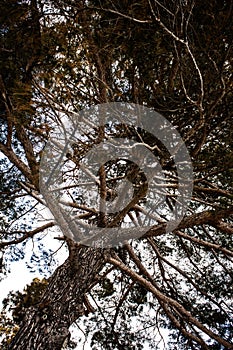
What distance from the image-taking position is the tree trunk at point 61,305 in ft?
8.57

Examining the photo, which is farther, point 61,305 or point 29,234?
point 29,234

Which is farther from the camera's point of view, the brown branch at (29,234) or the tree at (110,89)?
the brown branch at (29,234)

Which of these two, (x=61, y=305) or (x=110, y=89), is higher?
(x=110, y=89)

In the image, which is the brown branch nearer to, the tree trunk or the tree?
the tree

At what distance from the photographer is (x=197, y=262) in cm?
482

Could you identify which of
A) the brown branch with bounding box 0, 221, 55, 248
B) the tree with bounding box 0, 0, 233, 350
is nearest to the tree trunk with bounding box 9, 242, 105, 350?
the tree with bounding box 0, 0, 233, 350

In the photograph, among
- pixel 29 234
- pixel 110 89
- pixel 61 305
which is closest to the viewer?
pixel 110 89

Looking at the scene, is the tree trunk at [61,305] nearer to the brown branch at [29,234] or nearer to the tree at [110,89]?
the tree at [110,89]

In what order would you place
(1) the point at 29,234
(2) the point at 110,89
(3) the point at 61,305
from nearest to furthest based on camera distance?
(2) the point at 110,89 < (3) the point at 61,305 < (1) the point at 29,234

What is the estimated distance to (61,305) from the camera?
9.30ft

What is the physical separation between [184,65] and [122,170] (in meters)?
1.71

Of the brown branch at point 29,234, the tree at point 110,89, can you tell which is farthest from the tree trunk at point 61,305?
the brown branch at point 29,234

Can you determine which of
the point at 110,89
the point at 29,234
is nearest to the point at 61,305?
the point at 29,234

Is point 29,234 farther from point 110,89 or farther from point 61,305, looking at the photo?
point 110,89
